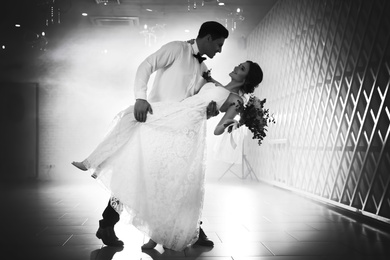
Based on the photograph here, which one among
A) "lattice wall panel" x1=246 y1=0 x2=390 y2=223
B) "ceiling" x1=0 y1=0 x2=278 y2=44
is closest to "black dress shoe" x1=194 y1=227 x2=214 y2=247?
"lattice wall panel" x1=246 y1=0 x2=390 y2=223

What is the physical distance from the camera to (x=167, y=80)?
258 cm

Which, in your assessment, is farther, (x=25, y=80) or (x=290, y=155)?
(x=25, y=80)

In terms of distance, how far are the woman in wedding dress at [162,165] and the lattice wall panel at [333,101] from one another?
6.60 feet

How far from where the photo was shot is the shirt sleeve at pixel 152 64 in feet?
7.88

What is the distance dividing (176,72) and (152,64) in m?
0.18

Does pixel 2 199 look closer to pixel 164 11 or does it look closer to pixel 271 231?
pixel 271 231

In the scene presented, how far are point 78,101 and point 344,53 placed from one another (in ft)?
19.7

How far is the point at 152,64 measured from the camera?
2457mm

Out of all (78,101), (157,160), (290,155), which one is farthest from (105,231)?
(78,101)

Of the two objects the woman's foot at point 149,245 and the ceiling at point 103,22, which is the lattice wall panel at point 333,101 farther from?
the woman's foot at point 149,245

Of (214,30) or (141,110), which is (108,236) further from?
(214,30)

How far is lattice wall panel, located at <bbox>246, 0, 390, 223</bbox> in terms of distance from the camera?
3869mm

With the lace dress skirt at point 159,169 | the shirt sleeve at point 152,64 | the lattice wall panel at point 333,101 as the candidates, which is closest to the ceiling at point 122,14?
the lattice wall panel at point 333,101

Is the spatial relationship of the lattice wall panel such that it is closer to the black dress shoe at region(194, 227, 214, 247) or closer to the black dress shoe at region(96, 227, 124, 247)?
the black dress shoe at region(194, 227, 214, 247)
